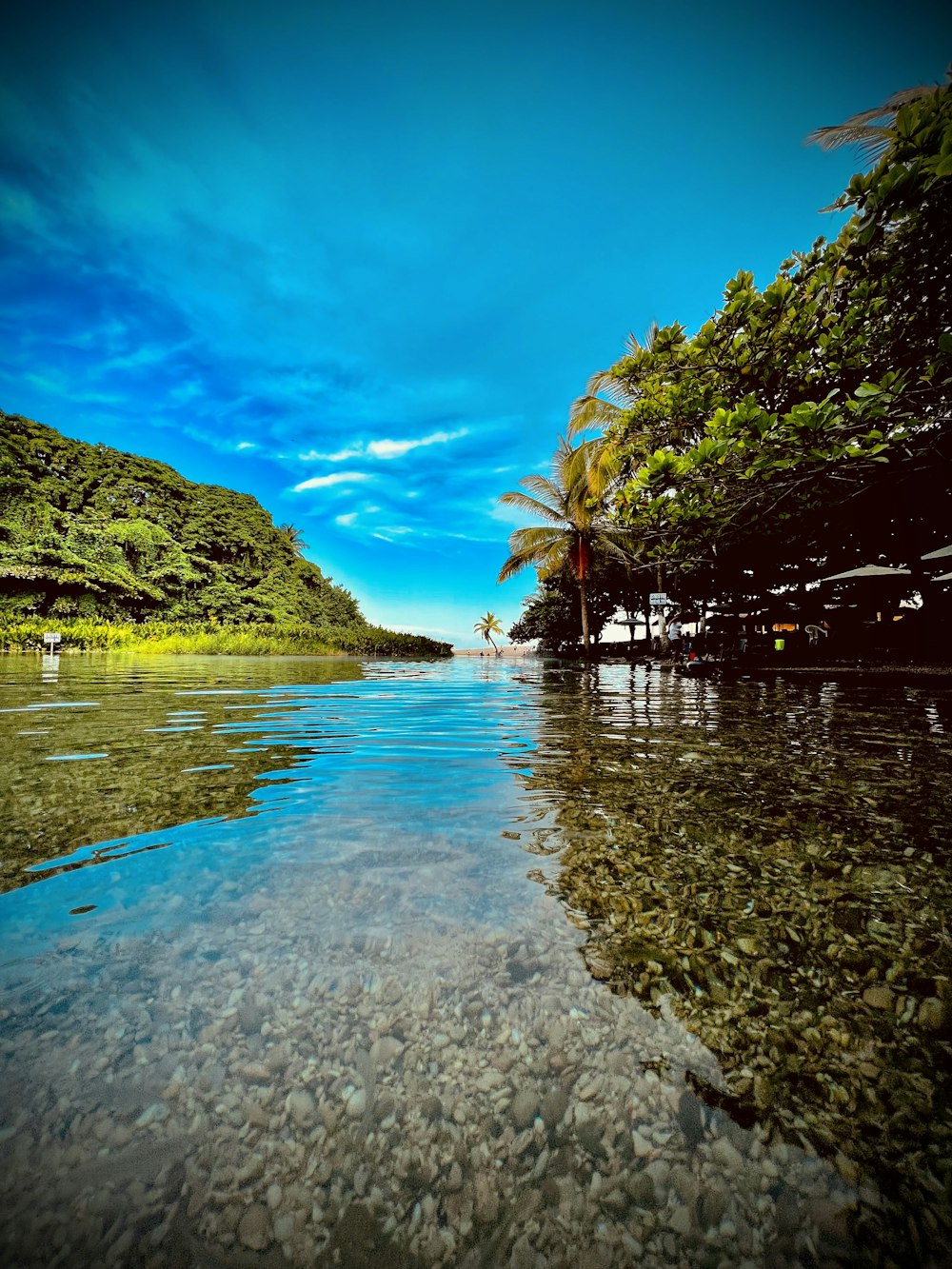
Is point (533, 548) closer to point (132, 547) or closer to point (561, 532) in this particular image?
point (561, 532)

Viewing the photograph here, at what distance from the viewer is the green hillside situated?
33.1 meters

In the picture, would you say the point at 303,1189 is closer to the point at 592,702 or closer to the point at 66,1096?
the point at 66,1096

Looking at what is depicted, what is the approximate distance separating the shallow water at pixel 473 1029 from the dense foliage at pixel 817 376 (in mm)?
4880

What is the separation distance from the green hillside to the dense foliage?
27696 mm

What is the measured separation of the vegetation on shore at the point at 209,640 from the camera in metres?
29.5

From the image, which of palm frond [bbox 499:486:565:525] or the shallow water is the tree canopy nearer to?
palm frond [bbox 499:486:565:525]

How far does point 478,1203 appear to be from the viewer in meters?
0.97

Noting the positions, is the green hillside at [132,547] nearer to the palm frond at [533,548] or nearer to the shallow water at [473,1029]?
the palm frond at [533,548]

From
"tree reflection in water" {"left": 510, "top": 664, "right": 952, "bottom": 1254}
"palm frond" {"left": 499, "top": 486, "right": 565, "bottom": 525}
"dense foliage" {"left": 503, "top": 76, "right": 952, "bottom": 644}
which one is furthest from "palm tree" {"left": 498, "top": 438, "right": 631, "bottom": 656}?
"tree reflection in water" {"left": 510, "top": 664, "right": 952, "bottom": 1254}

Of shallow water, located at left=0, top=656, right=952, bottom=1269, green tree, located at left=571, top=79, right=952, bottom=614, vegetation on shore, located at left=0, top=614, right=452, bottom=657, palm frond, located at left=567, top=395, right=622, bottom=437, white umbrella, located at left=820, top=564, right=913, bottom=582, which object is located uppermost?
palm frond, located at left=567, top=395, right=622, bottom=437

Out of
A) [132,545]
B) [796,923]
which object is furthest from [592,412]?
[132,545]

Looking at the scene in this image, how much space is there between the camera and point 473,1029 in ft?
4.55

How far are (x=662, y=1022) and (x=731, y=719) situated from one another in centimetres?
599

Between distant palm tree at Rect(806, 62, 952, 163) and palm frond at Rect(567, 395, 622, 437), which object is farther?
palm frond at Rect(567, 395, 622, 437)
